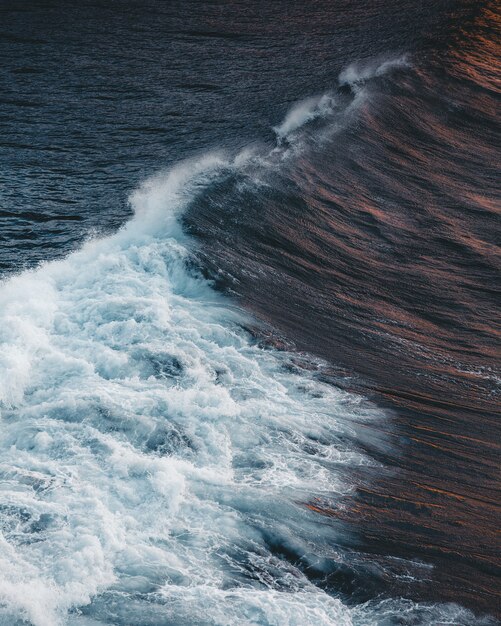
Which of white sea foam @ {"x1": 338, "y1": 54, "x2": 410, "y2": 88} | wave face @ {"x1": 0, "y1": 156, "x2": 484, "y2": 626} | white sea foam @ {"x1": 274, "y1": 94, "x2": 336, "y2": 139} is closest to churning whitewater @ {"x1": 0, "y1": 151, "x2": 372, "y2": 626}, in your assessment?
wave face @ {"x1": 0, "y1": 156, "x2": 484, "y2": 626}

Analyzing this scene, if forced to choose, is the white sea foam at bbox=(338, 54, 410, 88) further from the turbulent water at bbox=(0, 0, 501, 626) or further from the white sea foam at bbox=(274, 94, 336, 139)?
the white sea foam at bbox=(274, 94, 336, 139)

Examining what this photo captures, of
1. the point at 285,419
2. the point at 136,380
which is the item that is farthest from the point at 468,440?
the point at 136,380

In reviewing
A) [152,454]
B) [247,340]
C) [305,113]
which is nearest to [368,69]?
[305,113]

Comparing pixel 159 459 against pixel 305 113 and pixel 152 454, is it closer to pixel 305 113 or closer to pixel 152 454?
pixel 152 454

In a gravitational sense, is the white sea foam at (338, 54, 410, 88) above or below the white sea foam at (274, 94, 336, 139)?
above

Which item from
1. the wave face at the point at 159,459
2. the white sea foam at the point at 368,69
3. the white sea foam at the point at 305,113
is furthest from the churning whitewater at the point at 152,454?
the white sea foam at the point at 368,69
